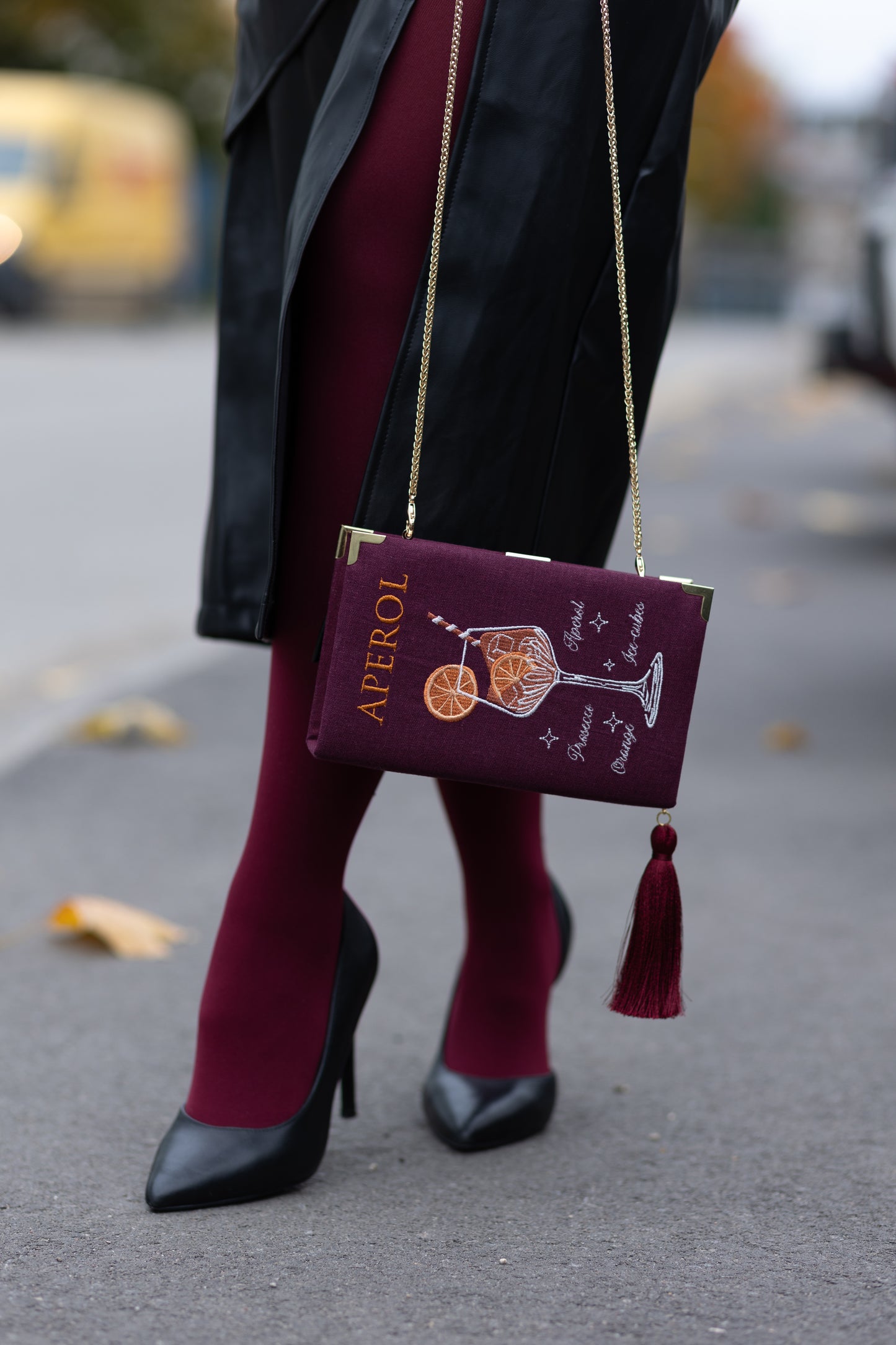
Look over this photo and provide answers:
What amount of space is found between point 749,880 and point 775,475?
6600mm

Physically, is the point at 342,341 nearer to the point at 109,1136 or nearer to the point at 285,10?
the point at 285,10

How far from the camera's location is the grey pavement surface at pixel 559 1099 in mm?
1432

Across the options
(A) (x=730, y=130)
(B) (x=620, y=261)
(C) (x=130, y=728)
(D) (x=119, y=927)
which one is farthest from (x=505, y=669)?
(A) (x=730, y=130)

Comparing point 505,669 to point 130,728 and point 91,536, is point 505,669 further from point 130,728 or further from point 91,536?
point 91,536

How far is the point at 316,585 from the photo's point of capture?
1.56 metres

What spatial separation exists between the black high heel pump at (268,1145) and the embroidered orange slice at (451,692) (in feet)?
1.16

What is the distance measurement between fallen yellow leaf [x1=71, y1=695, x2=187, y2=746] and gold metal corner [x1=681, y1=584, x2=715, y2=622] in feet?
7.15

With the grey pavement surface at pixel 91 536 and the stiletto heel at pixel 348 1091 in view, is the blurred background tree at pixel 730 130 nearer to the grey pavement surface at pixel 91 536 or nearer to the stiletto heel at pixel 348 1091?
the grey pavement surface at pixel 91 536

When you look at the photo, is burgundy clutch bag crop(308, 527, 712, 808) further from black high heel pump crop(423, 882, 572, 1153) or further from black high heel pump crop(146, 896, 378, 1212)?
black high heel pump crop(423, 882, 572, 1153)

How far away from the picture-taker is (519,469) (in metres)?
1.48

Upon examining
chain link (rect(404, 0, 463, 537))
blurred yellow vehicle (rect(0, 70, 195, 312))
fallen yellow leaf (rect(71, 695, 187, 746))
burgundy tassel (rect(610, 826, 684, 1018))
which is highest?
blurred yellow vehicle (rect(0, 70, 195, 312))

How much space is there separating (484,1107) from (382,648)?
600 mm

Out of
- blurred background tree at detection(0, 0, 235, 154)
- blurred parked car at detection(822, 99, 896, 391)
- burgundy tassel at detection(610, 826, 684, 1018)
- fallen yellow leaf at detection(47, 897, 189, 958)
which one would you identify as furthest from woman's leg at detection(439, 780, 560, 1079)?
blurred background tree at detection(0, 0, 235, 154)

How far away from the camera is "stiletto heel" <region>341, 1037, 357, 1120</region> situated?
1723mm
